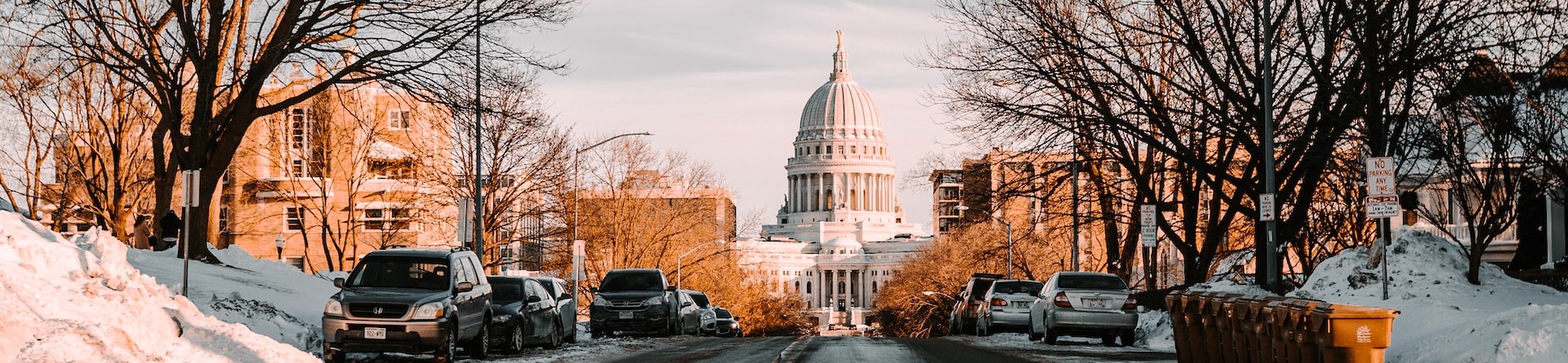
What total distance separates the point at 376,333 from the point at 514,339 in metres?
3.93

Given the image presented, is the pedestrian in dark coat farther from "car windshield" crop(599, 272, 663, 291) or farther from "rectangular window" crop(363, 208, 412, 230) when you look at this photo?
"rectangular window" crop(363, 208, 412, 230)

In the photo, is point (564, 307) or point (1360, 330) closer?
point (1360, 330)

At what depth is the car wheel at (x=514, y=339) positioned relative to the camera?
21.3m

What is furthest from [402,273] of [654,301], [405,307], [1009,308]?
[1009,308]

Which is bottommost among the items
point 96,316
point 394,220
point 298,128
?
point 96,316

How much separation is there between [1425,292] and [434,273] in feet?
40.3

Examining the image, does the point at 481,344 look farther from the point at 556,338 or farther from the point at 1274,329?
the point at 1274,329

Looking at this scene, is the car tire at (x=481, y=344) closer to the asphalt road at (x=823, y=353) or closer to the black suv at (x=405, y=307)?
the black suv at (x=405, y=307)

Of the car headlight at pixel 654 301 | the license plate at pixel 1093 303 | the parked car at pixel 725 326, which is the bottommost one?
the parked car at pixel 725 326

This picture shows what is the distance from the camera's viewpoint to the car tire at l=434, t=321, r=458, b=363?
18.0m

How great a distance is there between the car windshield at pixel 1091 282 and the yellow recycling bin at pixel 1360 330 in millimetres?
12546

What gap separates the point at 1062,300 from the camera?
2548 centimetres

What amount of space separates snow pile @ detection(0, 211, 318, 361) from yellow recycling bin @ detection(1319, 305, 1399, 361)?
30.2 feet

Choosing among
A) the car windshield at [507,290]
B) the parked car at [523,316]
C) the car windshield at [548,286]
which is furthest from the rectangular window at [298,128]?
the car windshield at [507,290]
